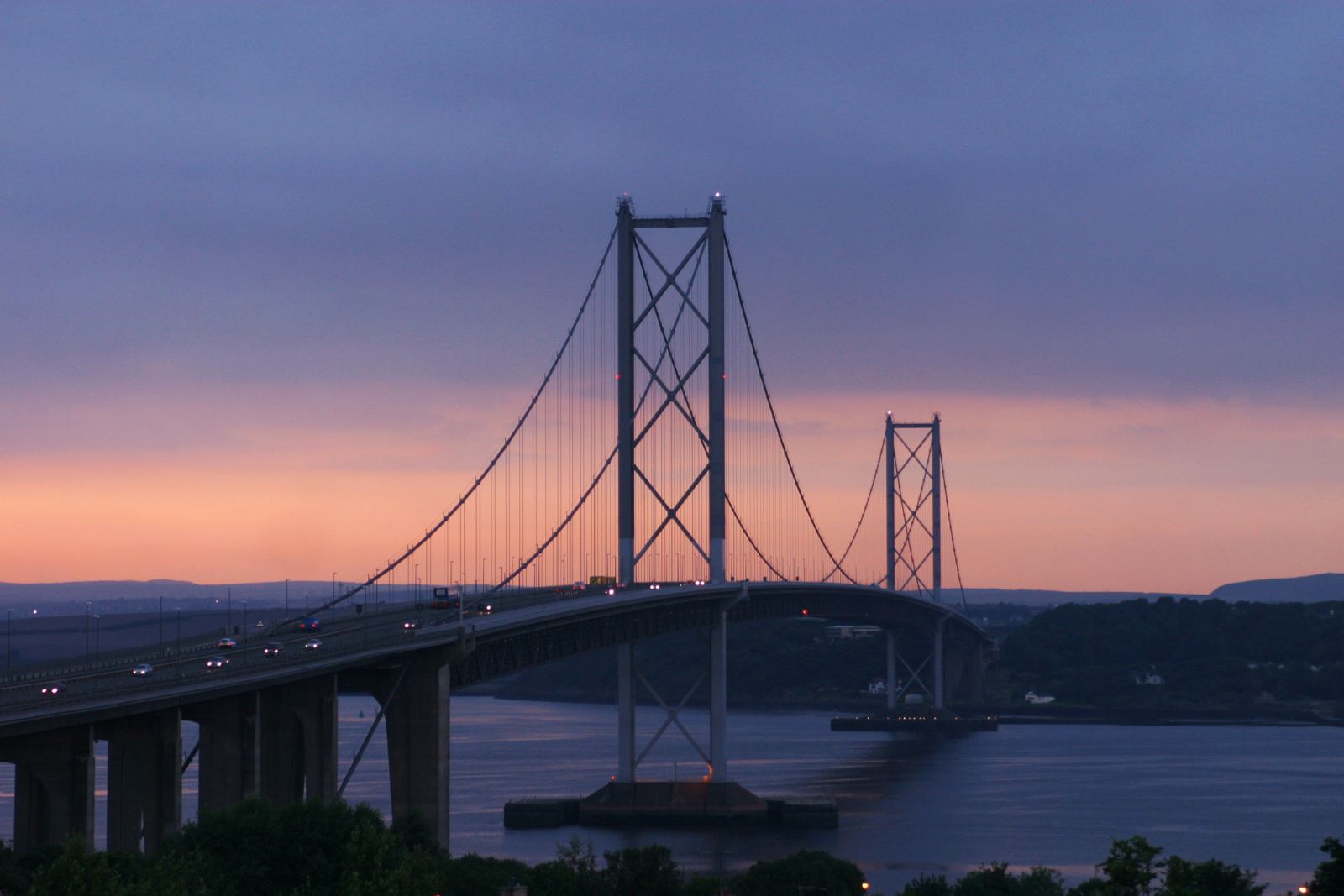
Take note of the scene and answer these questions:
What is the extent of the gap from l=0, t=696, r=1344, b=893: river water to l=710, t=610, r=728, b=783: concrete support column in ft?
14.1

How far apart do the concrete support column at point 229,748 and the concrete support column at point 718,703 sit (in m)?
25.8

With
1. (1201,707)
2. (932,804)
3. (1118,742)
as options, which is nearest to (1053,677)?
(1201,707)

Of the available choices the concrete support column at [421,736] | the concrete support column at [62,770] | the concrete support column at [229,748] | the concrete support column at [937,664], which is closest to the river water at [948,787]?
the concrete support column at [937,664]

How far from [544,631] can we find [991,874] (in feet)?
57.5

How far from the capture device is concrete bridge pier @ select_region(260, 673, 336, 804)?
37.4 metres

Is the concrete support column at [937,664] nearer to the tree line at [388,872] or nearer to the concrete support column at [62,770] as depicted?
the tree line at [388,872]

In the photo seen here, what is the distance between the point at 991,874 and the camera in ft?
118

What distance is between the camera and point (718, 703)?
6194 centimetres

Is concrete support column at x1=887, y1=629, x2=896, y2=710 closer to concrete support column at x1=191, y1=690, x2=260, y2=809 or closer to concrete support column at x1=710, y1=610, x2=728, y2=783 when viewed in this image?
concrete support column at x1=710, y1=610, x2=728, y2=783

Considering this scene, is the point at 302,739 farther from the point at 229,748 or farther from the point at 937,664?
the point at 937,664

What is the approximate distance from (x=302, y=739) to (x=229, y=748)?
3431 millimetres

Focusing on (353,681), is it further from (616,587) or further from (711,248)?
(711,248)

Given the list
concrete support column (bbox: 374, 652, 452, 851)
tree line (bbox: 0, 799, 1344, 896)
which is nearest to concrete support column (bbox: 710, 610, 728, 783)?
concrete support column (bbox: 374, 652, 452, 851)

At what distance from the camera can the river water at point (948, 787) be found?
52750mm
